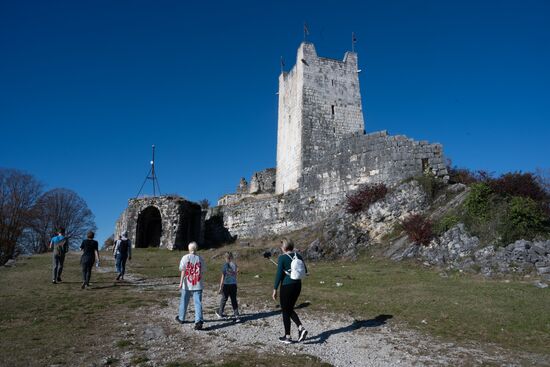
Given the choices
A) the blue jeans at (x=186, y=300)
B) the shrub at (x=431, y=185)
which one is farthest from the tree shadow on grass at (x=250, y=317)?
the shrub at (x=431, y=185)

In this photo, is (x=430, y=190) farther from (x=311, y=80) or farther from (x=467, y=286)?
(x=311, y=80)

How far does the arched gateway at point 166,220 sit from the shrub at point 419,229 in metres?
17.6

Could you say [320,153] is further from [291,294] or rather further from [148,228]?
[291,294]

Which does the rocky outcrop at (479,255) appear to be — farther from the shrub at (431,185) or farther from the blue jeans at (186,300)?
the blue jeans at (186,300)

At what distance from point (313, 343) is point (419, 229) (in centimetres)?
981

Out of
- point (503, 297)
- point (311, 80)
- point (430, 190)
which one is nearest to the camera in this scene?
point (503, 297)

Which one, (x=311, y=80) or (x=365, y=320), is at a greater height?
(x=311, y=80)

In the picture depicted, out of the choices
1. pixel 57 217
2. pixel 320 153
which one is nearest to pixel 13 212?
pixel 57 217

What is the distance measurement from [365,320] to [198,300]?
11.5 feet

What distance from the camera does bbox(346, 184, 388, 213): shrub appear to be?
19.1m

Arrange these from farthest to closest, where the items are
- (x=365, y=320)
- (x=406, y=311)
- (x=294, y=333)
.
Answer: (x=406, y=311) < (x=365, y=320) < (x=294, y=333)

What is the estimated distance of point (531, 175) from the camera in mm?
14984

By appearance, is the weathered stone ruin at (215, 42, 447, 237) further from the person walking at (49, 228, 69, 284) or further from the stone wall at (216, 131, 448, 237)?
the person walking at (49, 228, 69, 284)

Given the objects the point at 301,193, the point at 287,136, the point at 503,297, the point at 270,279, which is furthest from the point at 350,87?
the point at 503,297
